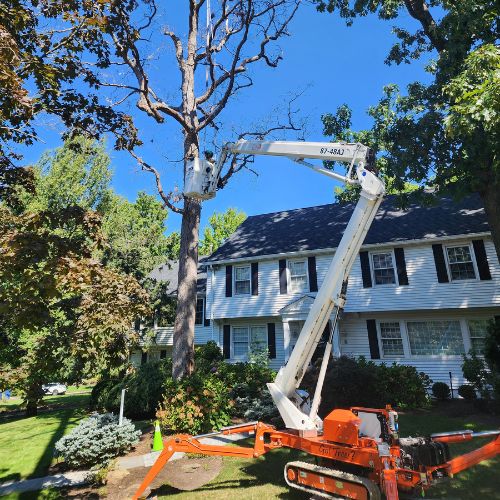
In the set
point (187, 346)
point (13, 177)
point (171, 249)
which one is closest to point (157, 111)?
point (13, 177)

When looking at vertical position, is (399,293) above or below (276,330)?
above

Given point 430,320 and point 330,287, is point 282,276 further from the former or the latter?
point 330,287

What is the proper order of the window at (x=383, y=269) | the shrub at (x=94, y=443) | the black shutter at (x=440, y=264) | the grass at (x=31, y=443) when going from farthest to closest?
the window at (x=383, y=269)
the black shutter at (x=440, y=264)
the grass at (x=31, y=443)
the shrub at (x=94, y=443)

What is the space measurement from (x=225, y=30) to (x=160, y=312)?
52.7ft

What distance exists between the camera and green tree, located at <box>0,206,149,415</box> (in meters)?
4.84

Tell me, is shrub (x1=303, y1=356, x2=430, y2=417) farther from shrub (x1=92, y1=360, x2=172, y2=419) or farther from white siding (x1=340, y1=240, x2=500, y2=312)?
shrub (x1=92, y1=360, x2=172, y2=419)

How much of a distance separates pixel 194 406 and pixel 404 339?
11406mm

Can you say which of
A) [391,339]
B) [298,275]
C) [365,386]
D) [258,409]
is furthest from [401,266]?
[258,409]

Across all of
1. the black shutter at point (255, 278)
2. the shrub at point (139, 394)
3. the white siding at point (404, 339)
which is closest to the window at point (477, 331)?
the white siding at point (404, 339)

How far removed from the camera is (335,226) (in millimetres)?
21344

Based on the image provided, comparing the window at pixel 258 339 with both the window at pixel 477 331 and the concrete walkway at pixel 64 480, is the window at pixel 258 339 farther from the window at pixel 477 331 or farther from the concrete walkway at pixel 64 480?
the concrete walkway at pixel 64 480

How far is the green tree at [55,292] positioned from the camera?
15.9 ft

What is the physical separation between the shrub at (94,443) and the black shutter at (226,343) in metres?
12.2

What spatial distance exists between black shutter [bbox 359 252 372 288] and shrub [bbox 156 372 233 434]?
32.5 feet
